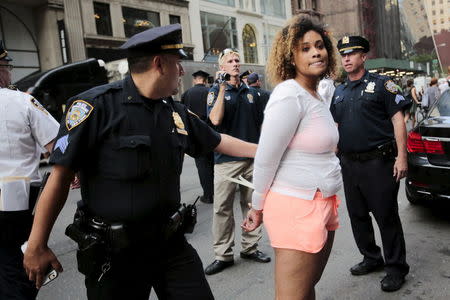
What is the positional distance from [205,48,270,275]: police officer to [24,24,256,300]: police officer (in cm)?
184

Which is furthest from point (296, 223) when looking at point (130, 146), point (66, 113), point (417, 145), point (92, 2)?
point (92, 2)

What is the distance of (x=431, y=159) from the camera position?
14.5 feet

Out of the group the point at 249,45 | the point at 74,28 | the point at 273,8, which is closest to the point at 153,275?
the point at 74,28

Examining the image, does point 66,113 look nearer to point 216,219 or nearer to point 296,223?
point 296,223

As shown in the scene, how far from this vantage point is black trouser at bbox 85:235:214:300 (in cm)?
186

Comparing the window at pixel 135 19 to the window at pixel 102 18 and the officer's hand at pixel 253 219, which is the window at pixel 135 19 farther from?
the officer's hand at pixel 253 219

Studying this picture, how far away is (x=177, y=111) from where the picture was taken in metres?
2.17

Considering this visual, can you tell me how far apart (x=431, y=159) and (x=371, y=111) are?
1658 mm

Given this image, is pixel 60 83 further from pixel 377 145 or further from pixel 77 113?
pixel 77 113

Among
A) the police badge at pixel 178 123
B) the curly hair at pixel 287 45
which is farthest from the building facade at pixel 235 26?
the police badge at pixel 178 123

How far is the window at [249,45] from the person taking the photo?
95.8 feet

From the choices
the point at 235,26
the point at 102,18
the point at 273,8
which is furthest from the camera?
the point at 273,8

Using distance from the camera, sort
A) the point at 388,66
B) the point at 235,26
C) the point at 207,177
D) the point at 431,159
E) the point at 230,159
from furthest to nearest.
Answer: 1. the point at 388,66
2. the point at 235,26
3. the point at 207,177
4. the point at 431,159
5. the point at 230,159

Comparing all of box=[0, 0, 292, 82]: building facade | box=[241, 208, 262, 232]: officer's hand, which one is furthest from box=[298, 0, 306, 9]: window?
box=[241, 208, 262, 232]: officer's hand
